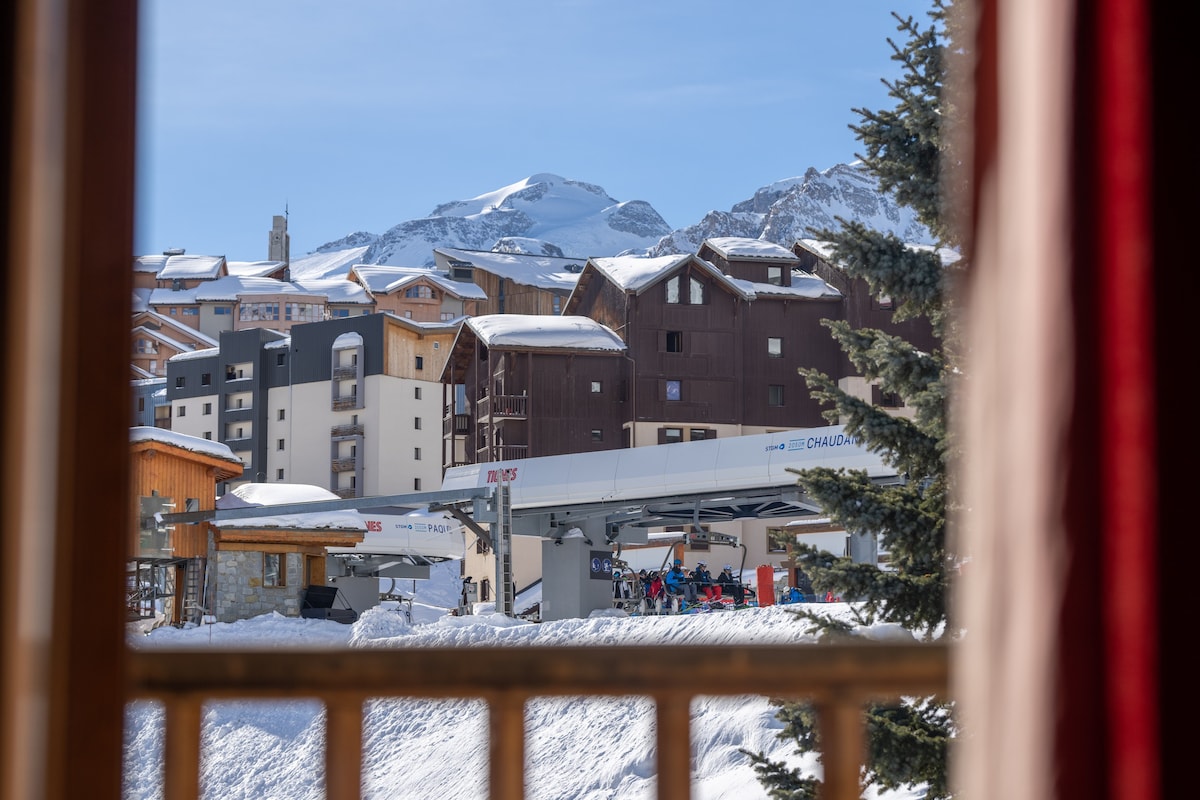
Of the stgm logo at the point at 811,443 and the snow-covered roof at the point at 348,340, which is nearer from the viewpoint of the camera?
the stgm logo at the point at 811,443

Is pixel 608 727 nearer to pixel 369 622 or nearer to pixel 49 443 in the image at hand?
pixel 369 622

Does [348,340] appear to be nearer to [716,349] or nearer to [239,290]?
[716,349]

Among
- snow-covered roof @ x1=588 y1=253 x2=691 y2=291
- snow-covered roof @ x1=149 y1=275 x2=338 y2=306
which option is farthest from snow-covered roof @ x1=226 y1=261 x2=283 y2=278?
snow-covered roof @ x1=588 y1=253 x2=691 y2=291

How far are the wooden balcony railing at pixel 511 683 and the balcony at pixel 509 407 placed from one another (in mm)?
39996

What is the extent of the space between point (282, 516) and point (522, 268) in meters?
47.4

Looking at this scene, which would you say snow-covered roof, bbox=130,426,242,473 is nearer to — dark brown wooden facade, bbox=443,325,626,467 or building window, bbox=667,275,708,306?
dark brown wooden facade, bbox=443,325,626,467

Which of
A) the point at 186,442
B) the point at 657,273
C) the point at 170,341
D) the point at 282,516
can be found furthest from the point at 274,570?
the point at 170,341

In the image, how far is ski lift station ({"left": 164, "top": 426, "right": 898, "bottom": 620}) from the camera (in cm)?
2902

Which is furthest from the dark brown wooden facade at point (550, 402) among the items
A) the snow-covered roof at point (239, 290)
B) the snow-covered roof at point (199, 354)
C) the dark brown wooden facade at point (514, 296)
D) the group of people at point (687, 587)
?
the snow-covered roof at point (239, 290)

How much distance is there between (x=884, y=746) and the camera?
7.95 m

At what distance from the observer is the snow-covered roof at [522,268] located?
247 ft

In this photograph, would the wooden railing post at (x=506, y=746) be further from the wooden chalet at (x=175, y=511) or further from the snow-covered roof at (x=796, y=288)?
the snow-covered roof at (x=796, y=288)

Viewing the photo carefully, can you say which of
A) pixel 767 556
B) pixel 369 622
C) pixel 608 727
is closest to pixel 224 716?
pixel 369 622

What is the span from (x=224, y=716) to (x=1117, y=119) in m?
19.6
